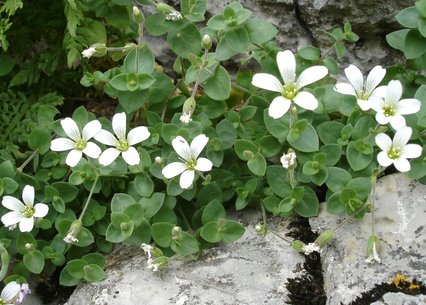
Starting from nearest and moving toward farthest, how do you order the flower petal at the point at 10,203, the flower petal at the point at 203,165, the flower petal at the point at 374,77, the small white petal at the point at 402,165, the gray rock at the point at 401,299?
the gray rock at the point at 401,299 < the small white petal at the point at 402,165 < the flower petal at the point at 203,165 < the flower petal at the point at 374,77 < the flower petal at the point at 10,203

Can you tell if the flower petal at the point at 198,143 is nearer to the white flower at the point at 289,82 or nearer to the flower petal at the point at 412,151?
the white flower at the point at 289,82

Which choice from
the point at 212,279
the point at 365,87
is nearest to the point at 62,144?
the point at 212,279

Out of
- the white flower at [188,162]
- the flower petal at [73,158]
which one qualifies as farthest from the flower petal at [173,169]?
the flower petal at [73,158]

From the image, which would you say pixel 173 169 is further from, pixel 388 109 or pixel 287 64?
pixel 388 109

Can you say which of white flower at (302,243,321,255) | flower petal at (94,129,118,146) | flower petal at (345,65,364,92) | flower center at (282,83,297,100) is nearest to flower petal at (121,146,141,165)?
flower petal at (94,129,118,146)

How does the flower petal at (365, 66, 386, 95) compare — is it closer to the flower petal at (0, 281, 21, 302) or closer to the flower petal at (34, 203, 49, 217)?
the flower petal at (34, 203, 49, 217)
